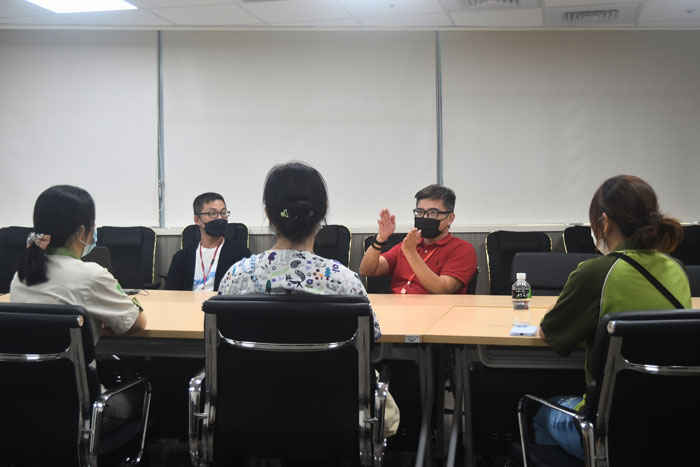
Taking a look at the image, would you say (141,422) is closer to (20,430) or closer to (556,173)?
(20,430)

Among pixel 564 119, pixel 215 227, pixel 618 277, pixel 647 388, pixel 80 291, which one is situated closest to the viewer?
pixel 647 388

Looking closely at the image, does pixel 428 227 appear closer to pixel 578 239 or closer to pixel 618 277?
pixel 618 277

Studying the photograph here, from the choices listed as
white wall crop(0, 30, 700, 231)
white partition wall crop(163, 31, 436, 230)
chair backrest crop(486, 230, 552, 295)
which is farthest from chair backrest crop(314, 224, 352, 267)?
chair backrest crop(486, 230, 552, 295)

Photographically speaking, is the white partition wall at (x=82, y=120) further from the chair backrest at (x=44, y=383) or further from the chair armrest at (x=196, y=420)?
the chair armrest at (x=196, y=420)

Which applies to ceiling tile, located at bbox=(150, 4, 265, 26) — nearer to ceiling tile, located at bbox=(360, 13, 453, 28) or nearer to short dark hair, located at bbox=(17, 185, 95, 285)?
ceiling tile, located at bbox=(360, 13, 453, 28)

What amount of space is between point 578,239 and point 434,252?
1933 mm

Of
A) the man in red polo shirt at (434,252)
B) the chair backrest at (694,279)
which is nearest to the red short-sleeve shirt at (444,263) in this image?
the man in red polo shirt at (434,252)

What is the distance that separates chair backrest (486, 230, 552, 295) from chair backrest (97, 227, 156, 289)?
272 centimetres

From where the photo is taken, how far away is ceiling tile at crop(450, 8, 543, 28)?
485cm

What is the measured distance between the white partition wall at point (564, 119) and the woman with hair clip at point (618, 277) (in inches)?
145

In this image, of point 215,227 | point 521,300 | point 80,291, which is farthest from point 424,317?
point 215,227

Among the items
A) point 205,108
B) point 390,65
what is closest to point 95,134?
point 205,108

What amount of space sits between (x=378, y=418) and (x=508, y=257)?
333 centimetres

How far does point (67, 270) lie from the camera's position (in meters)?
2.07
